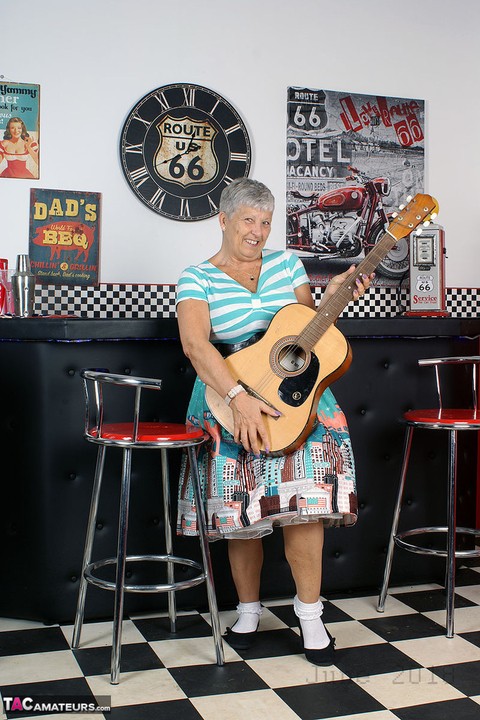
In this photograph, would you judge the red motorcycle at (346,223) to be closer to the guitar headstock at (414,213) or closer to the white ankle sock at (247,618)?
the guitar headstock at (414,213)

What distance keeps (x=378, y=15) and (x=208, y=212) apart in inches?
61.5

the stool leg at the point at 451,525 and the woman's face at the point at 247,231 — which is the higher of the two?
the woman's face at the point at 247,231

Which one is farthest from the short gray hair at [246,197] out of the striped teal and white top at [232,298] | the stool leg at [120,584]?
the stool leg at [120,584]

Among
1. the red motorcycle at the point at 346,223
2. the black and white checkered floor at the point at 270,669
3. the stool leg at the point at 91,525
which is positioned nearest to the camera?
the black and white checkered floor at the point at 270,669

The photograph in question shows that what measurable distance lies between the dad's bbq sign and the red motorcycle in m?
1.11

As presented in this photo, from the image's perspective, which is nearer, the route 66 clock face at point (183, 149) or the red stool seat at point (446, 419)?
the red stool seat at point (446, 419)

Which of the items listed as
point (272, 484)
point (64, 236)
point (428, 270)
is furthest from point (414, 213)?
point (64, 236)

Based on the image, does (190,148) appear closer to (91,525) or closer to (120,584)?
(91,525)

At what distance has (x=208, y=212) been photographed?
4574 millimetres

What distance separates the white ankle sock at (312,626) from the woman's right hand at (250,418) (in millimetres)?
563

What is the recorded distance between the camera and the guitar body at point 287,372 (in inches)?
109

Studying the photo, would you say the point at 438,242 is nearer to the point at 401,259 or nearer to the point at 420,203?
the point at 401,259

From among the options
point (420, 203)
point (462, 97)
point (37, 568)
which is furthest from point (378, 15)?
point (37, 568)

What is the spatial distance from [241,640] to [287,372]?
0.95 metres
